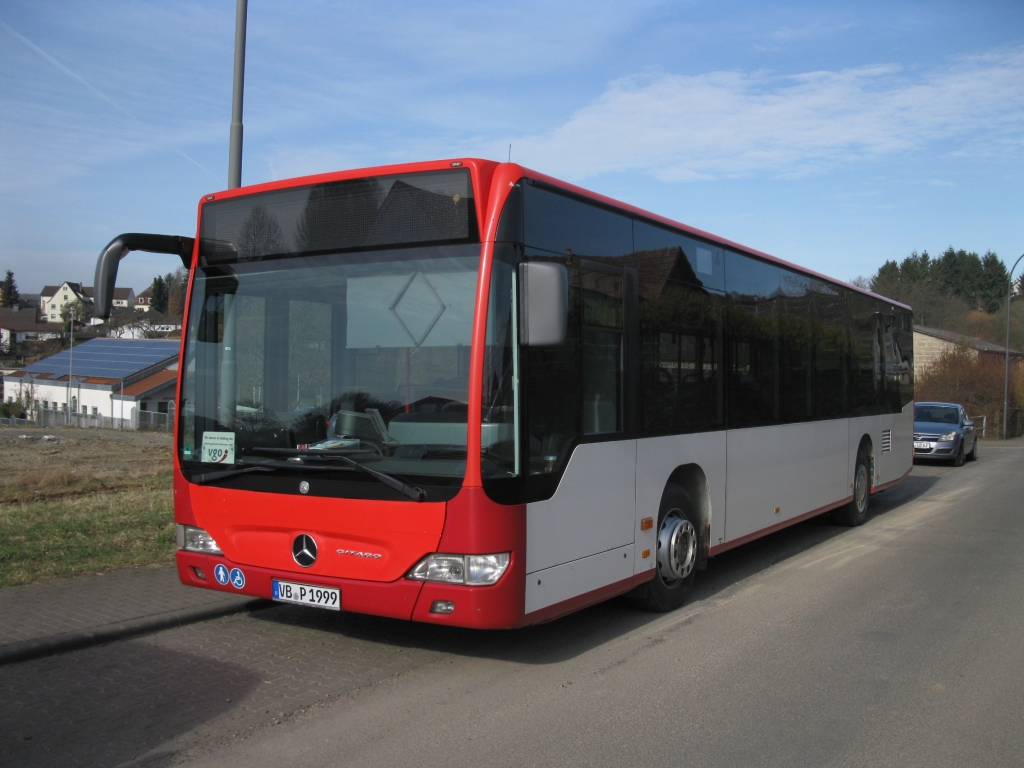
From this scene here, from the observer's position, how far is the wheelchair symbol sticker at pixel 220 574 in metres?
5.89

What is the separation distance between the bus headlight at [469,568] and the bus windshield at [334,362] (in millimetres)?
464

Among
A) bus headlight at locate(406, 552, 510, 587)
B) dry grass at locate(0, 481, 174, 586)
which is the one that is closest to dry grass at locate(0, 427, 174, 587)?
dry grass at locate(0, 481, 174, 586)

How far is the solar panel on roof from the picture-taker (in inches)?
2901

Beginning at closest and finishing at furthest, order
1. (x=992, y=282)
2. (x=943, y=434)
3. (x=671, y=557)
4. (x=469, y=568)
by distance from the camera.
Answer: (x=469, y=568)
(x=671, y=557)
(x=943, y=434)
(x=992, y=282)

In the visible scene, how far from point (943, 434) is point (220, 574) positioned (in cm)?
2157

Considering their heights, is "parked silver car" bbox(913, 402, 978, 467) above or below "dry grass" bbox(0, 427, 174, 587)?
above

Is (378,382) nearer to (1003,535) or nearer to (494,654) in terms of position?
(494,654)

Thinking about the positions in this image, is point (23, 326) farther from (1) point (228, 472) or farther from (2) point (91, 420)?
(1) point (228, 472)

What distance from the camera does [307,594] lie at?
5543 millimetres

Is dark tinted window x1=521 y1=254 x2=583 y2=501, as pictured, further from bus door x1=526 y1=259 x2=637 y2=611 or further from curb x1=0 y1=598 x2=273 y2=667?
curb x1=0 y1=598 x2=273 y2=667

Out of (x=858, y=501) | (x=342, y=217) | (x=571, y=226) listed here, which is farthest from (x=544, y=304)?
(x=858, y=501)

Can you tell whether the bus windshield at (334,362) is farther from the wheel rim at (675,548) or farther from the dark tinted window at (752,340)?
A: the dark tinted window at (752,340)

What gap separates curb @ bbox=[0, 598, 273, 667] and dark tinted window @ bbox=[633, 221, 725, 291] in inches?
160

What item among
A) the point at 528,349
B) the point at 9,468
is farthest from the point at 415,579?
the point at 9,468
